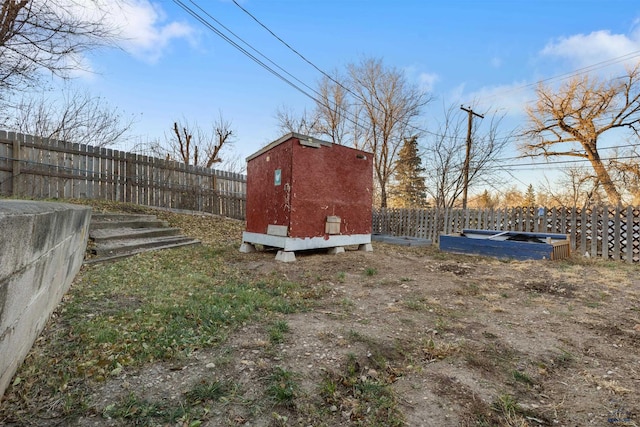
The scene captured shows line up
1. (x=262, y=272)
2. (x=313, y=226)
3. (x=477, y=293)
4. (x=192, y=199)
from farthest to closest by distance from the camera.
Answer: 1. (x=192, y=199)
2. (x=313, y=226)
3. (x=262, y=272)
4. (x=477, y=293)

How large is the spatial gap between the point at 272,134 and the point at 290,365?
18.5 m

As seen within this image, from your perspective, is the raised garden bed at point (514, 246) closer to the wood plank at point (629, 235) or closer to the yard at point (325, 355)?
the wood plank at point (629, 235)

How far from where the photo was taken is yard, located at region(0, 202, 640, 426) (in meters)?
1.59

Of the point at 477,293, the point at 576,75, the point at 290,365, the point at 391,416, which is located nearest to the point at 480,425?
the point at 391,416

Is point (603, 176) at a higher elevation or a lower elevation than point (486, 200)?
higher

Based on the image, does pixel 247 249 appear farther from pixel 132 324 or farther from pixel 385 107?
pixel 385 107

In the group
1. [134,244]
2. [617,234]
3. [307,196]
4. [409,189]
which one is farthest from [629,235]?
[409,189]

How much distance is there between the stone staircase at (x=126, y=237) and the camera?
5.01 metres

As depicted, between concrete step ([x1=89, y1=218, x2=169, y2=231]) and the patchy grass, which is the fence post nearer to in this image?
concrete step ([x1=89, y1=218, x2=169, y2=231])

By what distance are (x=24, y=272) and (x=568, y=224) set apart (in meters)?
9.92

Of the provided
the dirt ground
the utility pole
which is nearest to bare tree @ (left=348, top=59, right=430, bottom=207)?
the utility pole

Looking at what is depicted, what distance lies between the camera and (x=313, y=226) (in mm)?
5949

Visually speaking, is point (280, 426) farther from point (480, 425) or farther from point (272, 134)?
point (272, 134)

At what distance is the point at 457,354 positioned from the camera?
224 centimetres
